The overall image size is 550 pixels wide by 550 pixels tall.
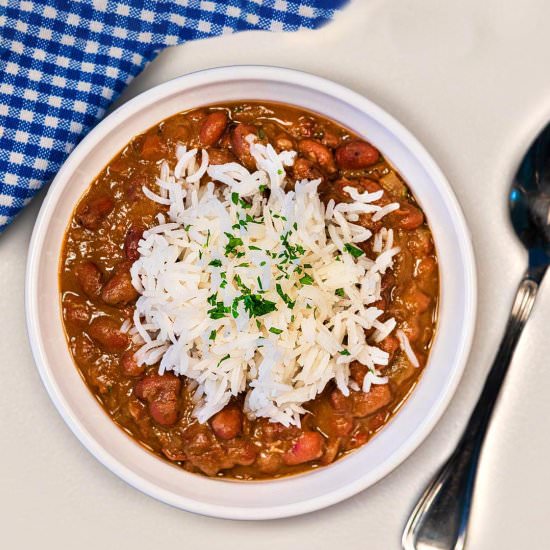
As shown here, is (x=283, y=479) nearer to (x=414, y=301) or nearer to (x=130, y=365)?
(x=130, y=365)

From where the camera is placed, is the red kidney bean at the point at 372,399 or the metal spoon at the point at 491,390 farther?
the metal spoon at the point at 491,390

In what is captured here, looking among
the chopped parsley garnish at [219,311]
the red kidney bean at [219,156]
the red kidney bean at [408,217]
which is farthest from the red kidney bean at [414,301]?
the red kidney bean at [219,156]

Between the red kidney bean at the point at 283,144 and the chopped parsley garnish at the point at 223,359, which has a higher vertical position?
the red kidney bean at the point at 283,144

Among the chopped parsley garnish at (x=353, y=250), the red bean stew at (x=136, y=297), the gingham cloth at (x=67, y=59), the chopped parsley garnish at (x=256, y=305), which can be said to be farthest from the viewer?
the gingham cloth at (x=67, y=59)

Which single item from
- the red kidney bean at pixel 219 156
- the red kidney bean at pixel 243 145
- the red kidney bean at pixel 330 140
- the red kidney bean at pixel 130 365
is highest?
the red kidney bean at pixel 330 140

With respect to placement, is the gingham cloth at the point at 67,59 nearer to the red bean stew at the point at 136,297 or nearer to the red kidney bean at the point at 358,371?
the red bean stew at the point at 136,297

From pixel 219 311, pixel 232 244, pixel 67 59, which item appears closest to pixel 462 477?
pixel 219 311

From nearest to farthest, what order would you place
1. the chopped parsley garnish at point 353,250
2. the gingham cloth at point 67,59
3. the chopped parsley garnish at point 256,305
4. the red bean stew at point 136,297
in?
the chopped parsley garnish at point 256,305 < the chopped parsley garnish at point 353,250 < the red bean stew at point 136,297 < the gingham cloth at point 67,59

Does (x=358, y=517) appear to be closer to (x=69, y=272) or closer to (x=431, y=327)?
(x=431, y=327)
